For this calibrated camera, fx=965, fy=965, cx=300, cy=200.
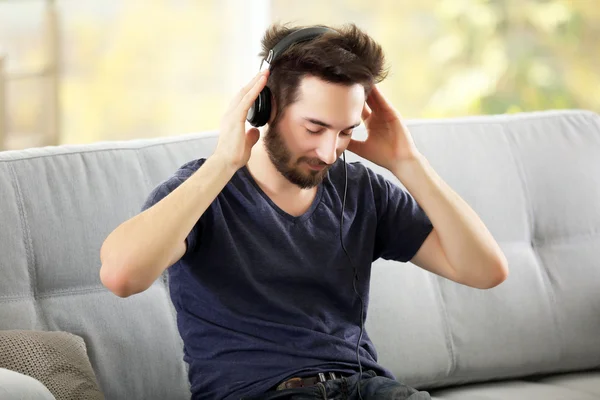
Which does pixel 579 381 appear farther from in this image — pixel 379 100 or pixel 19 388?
pixel 19 388

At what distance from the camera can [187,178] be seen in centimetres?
180

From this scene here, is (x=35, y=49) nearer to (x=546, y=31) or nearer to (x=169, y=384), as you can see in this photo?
(x=169, y=384)

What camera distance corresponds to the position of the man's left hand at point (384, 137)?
78.4 inches

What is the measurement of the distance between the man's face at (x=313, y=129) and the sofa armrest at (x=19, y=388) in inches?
24.5

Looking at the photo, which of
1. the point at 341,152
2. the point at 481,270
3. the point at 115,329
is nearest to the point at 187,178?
the point at 341,152

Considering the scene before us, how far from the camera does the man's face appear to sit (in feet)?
5.91

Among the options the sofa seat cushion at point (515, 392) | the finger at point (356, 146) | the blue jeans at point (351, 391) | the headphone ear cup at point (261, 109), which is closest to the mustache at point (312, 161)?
the headphone ear cup at point (261, 109)

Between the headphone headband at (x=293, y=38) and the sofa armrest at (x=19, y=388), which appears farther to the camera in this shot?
the headphone headband at (x=293, y=38)

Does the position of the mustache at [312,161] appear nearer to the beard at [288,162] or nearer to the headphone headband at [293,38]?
the beard at [288,162]

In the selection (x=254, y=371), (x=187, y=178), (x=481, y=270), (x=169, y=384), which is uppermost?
(x=187, y=178)

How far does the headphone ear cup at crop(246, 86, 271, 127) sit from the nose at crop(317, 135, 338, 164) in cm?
12

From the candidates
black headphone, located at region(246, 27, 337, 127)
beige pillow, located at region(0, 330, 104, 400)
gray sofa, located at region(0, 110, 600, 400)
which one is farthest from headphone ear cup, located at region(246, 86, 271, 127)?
beige pillow, located at region(0, 330, 104, 400)

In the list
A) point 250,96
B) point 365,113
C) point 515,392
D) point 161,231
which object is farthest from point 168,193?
point 515,392

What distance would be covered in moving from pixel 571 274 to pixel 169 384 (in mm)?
1126
